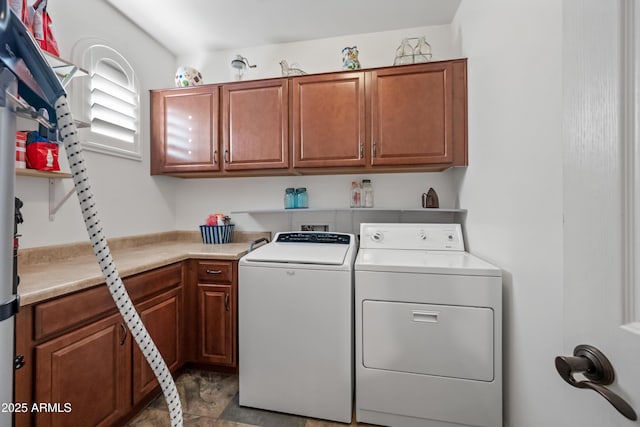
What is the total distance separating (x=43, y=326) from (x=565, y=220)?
1698mm

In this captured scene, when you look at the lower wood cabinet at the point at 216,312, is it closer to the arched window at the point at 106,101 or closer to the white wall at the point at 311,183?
the white wall at the point at 311,183

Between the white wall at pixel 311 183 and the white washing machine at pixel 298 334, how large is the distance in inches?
33.5

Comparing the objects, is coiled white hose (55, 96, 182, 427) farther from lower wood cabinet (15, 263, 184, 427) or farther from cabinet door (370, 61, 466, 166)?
cabinet door (370, 61, 466, 166)

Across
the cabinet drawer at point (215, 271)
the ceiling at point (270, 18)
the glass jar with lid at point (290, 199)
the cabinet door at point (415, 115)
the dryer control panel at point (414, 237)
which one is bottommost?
the cabinet drawer at point (215, 271)

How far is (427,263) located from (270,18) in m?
2.18

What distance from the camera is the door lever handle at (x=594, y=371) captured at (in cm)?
37

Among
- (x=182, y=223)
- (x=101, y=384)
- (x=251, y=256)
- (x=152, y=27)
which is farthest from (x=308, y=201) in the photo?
(x=152, y=27)

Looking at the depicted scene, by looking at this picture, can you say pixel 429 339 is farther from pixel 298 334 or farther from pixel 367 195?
pixel 367 195

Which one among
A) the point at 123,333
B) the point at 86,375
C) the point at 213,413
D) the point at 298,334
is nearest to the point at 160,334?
the point at 123,333

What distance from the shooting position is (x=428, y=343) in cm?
137

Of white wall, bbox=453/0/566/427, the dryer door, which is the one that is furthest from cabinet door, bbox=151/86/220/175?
white wall, bbox=453/0/566/427

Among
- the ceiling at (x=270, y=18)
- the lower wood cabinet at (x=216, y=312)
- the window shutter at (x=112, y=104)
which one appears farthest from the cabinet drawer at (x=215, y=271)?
the ceiling at (x=270, y=18)

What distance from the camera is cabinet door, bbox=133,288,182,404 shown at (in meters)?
1.47

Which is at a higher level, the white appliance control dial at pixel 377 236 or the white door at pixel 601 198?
the white door at pixel 601 198
